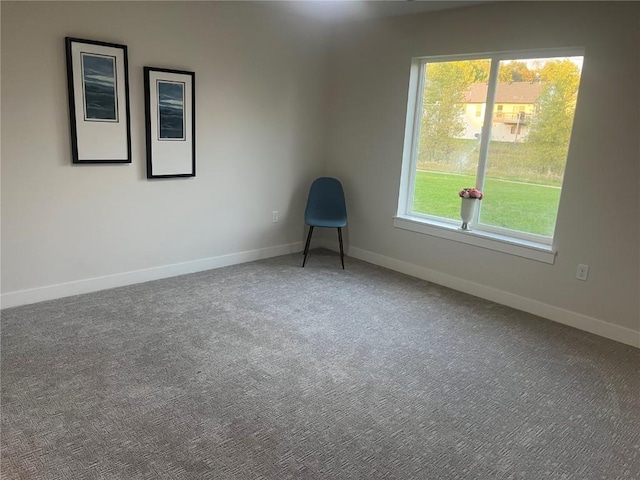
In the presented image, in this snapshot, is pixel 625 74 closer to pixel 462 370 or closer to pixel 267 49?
pixel 462 370

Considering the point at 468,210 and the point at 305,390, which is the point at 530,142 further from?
the point at 305,390

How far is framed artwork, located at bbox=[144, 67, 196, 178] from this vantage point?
11.8 feet

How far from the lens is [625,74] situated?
2949 millimetres

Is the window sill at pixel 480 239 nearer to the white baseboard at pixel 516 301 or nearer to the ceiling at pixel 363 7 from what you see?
the white baseboard at pixel 516 301

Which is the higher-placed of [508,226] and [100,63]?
[100,63]

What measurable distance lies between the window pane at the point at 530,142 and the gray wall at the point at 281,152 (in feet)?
0.60

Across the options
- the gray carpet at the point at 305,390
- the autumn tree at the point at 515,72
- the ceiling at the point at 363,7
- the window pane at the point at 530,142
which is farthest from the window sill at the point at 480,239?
the ceiling at the point at 363,7

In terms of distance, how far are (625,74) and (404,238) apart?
6.98ft

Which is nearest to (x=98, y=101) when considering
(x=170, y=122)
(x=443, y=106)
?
(x=170, y=122)

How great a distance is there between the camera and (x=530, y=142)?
3.57 meters

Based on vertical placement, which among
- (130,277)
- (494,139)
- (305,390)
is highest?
(494,139)

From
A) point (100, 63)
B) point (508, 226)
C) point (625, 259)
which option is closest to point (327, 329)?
point (508, 226)

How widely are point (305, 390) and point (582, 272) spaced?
2223mm

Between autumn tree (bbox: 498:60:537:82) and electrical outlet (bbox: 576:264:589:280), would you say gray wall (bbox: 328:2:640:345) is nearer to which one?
electrical outlet (bbox: 576:264:589:280)
